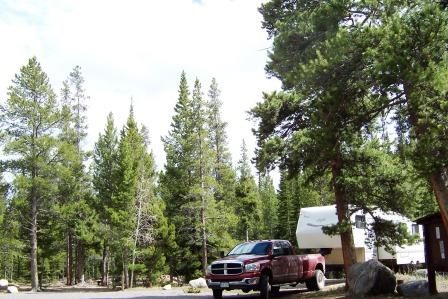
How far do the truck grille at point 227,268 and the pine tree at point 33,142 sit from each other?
20544mm

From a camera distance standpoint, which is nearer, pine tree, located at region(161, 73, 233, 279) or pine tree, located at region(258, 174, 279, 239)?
pine tree, located at region(161, 73, 233, 279)

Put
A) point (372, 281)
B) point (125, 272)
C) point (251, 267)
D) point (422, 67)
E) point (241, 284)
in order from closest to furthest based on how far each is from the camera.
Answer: point (422, 67) < point (372, 281) < point (241, 284) < point (251, 267) < point (125, 272)

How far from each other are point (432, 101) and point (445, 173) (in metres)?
1.86

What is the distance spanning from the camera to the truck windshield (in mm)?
16969

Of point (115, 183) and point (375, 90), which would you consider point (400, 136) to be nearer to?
point (375, 90)

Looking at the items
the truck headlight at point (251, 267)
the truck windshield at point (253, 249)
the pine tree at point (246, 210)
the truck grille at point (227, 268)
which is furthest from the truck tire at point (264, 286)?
the pine tree at point (246, 210)

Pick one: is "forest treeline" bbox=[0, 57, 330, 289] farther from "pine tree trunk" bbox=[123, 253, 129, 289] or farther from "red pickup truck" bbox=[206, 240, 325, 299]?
"red pickup truck" bbox=[206, 240, 325, 299]

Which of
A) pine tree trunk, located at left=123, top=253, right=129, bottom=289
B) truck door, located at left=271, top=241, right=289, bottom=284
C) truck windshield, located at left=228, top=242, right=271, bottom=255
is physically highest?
truck windshield, located at left=228, top=242, right=271, bottom=255

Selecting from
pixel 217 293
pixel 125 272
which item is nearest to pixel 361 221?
pixel 217 293

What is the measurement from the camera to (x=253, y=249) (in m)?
17.2

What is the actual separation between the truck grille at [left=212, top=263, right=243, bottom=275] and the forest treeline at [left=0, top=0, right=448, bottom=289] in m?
3.42

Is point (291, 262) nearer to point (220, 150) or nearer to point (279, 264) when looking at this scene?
point (279, 264)

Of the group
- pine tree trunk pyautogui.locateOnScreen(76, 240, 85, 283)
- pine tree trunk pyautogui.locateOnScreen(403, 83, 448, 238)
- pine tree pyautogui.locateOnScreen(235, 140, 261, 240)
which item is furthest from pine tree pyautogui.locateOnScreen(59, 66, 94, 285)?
pine tree trunk pyautogui.locateOnScreen(403, 83, 448, 238)

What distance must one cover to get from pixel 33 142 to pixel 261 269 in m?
22.6
